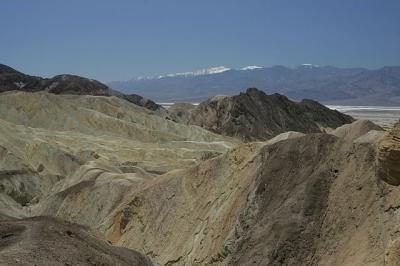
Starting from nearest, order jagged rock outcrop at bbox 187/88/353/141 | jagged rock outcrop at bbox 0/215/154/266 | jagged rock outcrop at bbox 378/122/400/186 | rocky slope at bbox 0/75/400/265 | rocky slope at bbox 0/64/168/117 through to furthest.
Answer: jagged rock outcrop at bbox 378/122/400/186
jagged rock outcrop at bbox 0/215/154/266
rocky slope at bbox 0/75/400/265
jagged rock outcrop at bbox 187/88/353/141
rocky slope at bbox 0/64/168/117

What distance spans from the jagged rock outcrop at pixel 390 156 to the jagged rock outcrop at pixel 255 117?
80.2m

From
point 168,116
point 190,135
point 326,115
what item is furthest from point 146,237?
point 326,115

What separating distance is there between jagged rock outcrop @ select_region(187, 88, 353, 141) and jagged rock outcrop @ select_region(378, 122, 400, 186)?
80.2 metres

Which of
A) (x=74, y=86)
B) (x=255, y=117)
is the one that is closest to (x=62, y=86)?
(x=74, y=86)

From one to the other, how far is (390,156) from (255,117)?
291ft

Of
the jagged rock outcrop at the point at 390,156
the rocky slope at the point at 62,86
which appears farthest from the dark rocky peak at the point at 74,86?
the jagged rock outcrop at the point at 390,156

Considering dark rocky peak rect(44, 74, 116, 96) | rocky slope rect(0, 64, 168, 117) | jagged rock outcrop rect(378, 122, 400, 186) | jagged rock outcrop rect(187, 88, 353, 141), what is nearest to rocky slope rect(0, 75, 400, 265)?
jagged rock outcrop rect(378, 122, 400, 186)

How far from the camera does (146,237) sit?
2742cm

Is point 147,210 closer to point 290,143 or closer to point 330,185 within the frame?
point 290,143

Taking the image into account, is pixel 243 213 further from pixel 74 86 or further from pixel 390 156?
pixel 74 86

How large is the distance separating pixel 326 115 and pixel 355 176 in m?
105

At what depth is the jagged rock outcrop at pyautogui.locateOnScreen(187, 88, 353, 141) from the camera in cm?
10244

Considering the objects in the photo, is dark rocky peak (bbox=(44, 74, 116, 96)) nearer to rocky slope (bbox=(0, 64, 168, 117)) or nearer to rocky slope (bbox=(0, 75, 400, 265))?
rocky slope (bbox=(0, 64, 168, 117))

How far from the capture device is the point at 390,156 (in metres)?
16.8
